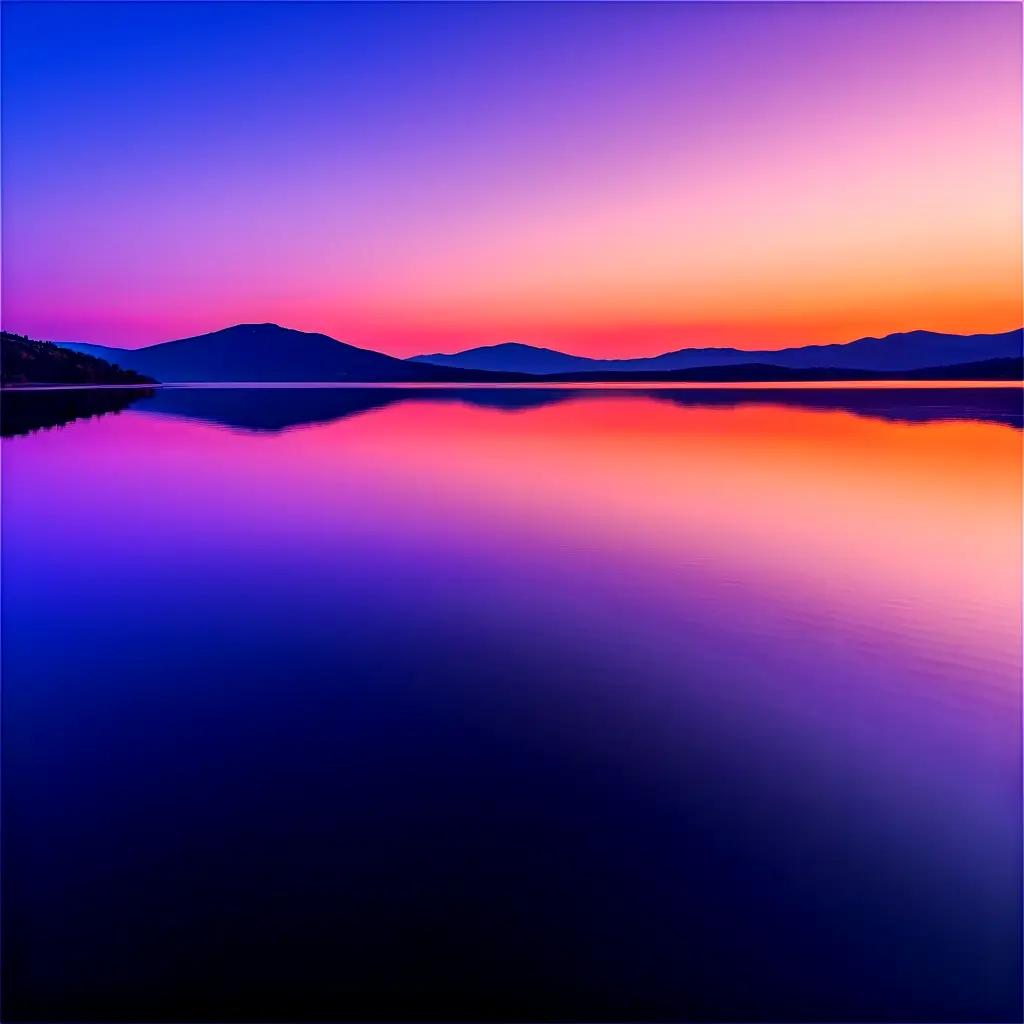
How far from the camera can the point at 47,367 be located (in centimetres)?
11725

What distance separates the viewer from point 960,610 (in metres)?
10.6

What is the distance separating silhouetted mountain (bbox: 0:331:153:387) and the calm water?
371 ft

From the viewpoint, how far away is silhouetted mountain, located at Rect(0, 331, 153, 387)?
107125 millimetres

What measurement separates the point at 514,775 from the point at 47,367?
13898 cm

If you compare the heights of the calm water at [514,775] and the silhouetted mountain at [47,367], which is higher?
the silhouetted mountain at [47,367]

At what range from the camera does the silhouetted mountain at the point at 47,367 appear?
107 metres

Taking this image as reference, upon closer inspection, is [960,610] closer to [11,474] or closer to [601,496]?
[601,496]

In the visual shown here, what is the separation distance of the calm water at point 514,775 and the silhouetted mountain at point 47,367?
113223mm

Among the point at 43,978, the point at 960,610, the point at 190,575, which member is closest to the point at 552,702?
the point at 43,978

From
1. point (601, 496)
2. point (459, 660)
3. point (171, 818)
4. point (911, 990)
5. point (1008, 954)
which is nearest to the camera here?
point (911, 990)

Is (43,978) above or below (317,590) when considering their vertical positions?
below

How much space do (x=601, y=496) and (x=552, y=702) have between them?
12387 millimetres

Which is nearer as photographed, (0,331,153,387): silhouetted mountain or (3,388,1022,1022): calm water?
(3,388,1022,1022): calm water

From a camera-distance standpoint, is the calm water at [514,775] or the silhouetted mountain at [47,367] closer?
the calm water at [514,775]
